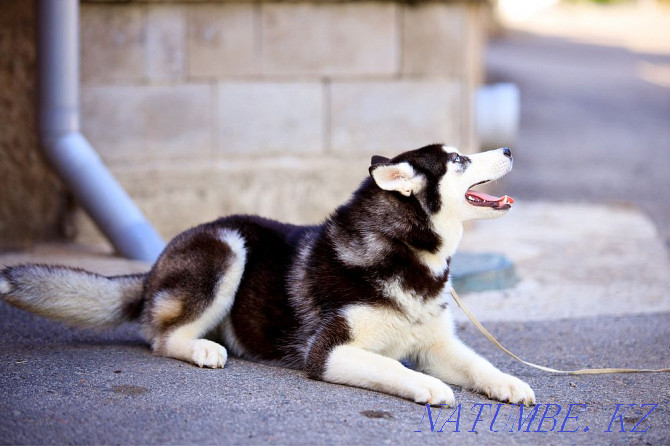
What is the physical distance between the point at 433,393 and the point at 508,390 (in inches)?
14.2

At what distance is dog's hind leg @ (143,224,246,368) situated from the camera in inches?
170

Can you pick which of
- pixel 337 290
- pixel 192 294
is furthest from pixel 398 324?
pixel 192 294

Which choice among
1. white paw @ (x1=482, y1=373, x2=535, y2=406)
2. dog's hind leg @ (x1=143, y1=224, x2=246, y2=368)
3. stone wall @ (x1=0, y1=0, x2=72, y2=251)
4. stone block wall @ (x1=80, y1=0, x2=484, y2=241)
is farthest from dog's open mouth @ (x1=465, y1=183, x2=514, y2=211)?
stone wall @ (x1=0, y1=0, x2=72, y2=251)

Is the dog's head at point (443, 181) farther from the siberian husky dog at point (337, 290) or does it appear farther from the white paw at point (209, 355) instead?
the white paw at point (209, 355)

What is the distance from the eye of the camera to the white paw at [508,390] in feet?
12.5

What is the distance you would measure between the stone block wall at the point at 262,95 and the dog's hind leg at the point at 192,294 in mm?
3006

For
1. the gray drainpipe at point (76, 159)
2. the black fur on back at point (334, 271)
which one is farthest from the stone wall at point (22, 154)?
the black fur on back at point (334, 271)

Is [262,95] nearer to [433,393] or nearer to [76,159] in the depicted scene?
[76,159]

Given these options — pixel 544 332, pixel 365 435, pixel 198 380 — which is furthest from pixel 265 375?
pixel 544 332

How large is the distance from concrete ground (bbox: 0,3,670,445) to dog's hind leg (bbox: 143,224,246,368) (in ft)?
0.44

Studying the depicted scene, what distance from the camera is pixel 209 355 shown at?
420cm

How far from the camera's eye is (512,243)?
7.79m

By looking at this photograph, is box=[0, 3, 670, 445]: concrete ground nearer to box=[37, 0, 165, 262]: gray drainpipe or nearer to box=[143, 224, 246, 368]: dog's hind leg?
box=[143, 224, 246, 368]: dog's hind leg

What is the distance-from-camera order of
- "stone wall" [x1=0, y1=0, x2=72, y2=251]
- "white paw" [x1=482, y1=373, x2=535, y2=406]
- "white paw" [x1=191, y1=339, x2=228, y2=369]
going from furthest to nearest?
1. "stone wall" [x1=0, y1=0, x2=72, y2=251]
2. "white paw" [x1=191, y1=339, x2=228, y2=369]
3. "white paw" [x1=482, y1=373, x2=535, y2=406]
